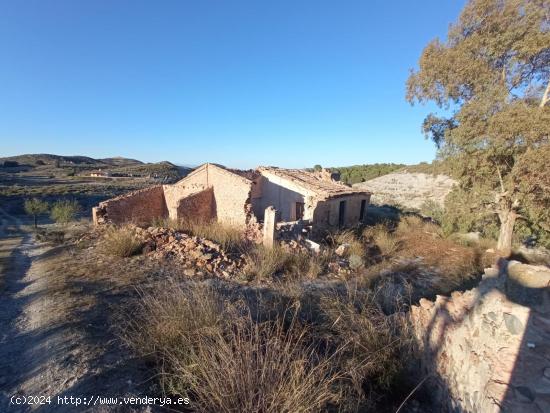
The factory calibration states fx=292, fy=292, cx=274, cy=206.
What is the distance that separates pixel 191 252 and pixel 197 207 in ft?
15.9

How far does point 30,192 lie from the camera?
3234 cm

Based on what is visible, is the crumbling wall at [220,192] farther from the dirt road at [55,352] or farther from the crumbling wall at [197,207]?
the dirt road at [55,352]

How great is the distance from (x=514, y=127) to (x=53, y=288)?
40.6ft

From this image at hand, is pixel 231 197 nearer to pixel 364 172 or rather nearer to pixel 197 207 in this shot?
pixel 197 207

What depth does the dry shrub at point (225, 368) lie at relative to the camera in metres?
2.55

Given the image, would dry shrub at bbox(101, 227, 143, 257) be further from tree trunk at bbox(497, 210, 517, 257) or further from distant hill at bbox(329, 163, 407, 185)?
distant hill at bbox(329, 163, 407, 185)

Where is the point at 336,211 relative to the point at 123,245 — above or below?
above

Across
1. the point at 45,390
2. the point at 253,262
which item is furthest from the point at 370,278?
the point at 45,390

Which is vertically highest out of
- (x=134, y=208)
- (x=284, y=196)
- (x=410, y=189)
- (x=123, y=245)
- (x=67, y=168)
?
(x=67, y=168)

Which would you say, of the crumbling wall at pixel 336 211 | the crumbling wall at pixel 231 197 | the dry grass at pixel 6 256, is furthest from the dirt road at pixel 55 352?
the crumbling wall at pixel 336 211

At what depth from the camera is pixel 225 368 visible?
2.70 metres

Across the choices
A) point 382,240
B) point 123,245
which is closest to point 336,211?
point 382,240

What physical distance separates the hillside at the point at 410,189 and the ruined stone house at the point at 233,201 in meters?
14.1

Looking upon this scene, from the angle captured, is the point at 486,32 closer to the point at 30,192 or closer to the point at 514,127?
A: the point at 514,127
